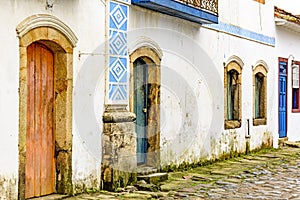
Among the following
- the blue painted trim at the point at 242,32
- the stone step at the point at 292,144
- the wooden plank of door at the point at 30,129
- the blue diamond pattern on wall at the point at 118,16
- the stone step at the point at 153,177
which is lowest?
the stone step at the point at 153,177

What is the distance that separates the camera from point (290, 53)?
62.9ft

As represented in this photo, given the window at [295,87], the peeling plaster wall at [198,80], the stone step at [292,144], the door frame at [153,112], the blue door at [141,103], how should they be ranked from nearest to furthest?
the blue door at [141,103] < the door frame at [153,112] < the peeling plaster wall at [198,80] < the stone step at [292,144] < the window at [295,87]

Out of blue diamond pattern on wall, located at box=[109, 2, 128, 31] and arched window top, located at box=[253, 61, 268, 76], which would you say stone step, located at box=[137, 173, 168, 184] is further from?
arched window top, located at box=[253, 61, 268, 76]

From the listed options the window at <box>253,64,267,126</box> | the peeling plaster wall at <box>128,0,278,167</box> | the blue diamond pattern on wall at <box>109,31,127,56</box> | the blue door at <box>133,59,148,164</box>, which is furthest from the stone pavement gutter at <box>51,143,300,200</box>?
the window at <box>253,64,267,126</box>

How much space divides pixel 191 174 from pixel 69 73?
159 inches

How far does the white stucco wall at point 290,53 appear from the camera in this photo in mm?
18298

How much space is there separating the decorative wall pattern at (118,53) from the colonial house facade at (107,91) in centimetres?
2

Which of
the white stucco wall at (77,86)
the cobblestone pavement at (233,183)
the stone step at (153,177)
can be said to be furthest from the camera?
the stone step at (153,177)

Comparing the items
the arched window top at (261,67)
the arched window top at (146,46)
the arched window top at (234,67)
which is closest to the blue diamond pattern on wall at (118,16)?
the arched window top at (146,46)

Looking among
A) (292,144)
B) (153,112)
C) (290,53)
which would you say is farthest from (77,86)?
(290,53)

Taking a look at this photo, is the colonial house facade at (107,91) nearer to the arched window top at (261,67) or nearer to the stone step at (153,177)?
the stone step at (153,177)

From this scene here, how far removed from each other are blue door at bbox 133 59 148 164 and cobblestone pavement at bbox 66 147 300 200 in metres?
0.77

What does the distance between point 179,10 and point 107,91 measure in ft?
8.85

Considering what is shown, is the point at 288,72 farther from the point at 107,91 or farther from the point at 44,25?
the point at 44,25
